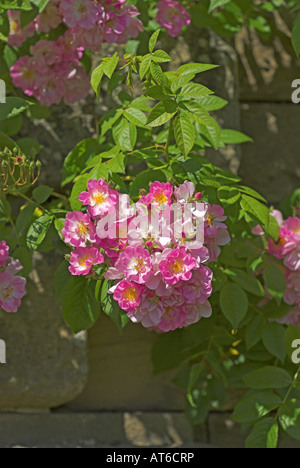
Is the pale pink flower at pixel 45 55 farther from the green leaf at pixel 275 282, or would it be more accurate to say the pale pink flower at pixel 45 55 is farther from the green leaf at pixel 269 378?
the green leaf at pixel 269 378

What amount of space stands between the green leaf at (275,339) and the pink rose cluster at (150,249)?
42 centimetres

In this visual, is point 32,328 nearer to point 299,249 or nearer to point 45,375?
point 45,375

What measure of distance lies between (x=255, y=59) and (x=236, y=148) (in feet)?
1.08

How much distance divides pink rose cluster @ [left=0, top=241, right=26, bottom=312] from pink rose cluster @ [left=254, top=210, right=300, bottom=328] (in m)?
0.64

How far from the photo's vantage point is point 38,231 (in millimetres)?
1528

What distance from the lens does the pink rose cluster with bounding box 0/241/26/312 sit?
1484mm

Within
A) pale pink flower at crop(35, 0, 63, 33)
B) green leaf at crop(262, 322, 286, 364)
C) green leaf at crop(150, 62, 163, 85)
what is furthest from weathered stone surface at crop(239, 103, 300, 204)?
green leaf at crop(150, 62, 163, 85)

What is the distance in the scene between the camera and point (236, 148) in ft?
6.68

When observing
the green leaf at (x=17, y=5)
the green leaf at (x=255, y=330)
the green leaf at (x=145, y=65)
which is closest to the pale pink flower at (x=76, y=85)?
the green leaf at (x=17, y=5)

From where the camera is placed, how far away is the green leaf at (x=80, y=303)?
1.53m

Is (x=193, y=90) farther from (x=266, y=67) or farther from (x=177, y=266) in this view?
(x=266, y=67)

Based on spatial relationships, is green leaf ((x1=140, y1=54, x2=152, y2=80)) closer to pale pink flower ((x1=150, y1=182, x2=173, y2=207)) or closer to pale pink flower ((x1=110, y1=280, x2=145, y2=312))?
pale pink flower ((x1=150, y1=182, x2=173, y2=207))

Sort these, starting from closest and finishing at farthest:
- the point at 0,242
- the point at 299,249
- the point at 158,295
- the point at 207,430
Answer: the point at 158,295 → the point at 0,242 → the point at 299,249 → the point at 207,430

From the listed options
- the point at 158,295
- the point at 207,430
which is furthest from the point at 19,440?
the point at 158,295
